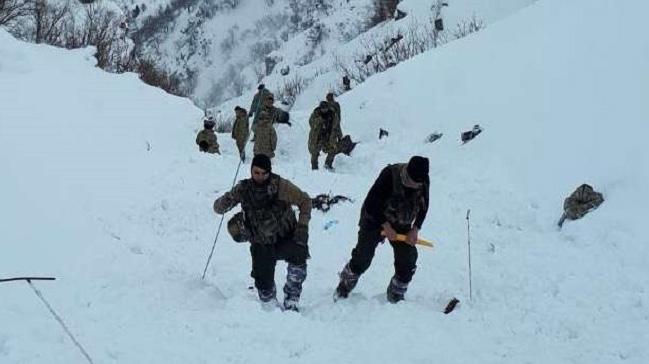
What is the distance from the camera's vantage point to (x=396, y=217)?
647 cm

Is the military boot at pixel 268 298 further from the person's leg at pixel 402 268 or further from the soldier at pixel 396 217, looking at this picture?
the person's leg at pixel 402 268

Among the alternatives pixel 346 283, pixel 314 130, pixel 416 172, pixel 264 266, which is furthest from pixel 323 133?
pixel 416 172

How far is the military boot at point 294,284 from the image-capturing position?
6.59 metres

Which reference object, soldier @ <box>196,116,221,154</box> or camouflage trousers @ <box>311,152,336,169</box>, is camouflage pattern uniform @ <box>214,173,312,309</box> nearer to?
camouflage trousers @ <box>311,152,336,169</box>

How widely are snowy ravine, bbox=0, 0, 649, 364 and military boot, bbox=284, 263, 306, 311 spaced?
0.34 m

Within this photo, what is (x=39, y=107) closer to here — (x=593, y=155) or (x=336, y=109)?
(x=336, y=109)

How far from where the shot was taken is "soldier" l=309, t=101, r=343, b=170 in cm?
1481

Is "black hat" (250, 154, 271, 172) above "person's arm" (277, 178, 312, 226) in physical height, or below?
above

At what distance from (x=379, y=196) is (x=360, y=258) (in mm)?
723

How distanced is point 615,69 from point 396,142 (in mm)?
5435

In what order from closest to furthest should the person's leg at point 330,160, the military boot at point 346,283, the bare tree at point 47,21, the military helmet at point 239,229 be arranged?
the military helmet at point 239,229 → the military boot at point 346,283 → the person's leg at point 330,160 → the bare tree at point 47,21

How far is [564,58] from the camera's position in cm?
1450

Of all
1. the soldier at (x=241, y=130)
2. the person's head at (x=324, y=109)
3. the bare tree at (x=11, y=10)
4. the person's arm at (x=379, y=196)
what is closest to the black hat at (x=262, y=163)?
the person's arm at (x=379, y=196)

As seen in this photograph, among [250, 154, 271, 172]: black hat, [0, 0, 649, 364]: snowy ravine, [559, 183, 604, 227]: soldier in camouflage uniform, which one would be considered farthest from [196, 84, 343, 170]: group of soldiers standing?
[250, 154, 271, 172]: black hat
